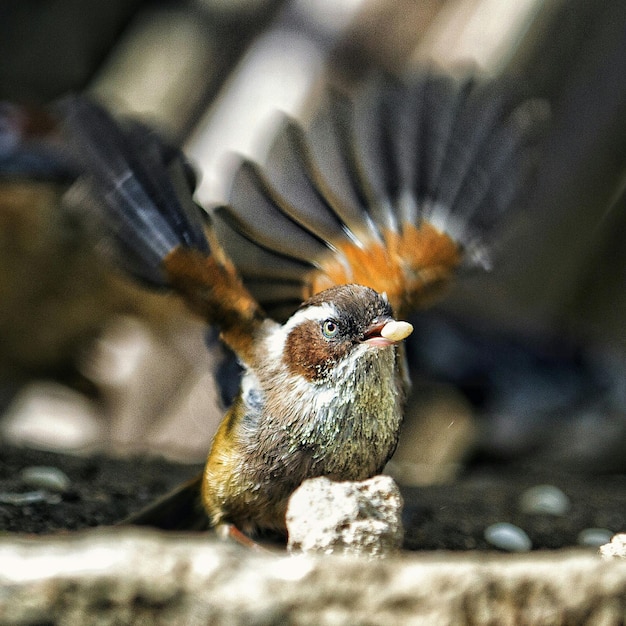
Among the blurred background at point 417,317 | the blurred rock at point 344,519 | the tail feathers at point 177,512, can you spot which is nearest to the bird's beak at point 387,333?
the blurred rock at point 344,519

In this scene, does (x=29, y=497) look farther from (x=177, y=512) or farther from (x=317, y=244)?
(x=317, y=244)

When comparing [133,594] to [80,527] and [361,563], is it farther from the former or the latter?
[80,527]

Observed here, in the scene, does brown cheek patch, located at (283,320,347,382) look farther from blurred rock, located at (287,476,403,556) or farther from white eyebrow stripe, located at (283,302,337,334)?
blurred rock, located at (287,476,403,556)

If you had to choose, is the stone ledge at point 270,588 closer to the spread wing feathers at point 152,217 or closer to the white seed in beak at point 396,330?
the white seed in beak at point 396,330

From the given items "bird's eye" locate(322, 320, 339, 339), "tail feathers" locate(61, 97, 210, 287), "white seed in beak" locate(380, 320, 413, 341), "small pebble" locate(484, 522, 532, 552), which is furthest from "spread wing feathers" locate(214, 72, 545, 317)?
"small pebble" locate(484, 522, 532, 552)

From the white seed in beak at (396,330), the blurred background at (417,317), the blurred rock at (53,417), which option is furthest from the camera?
the blurred rock at (53,417)
